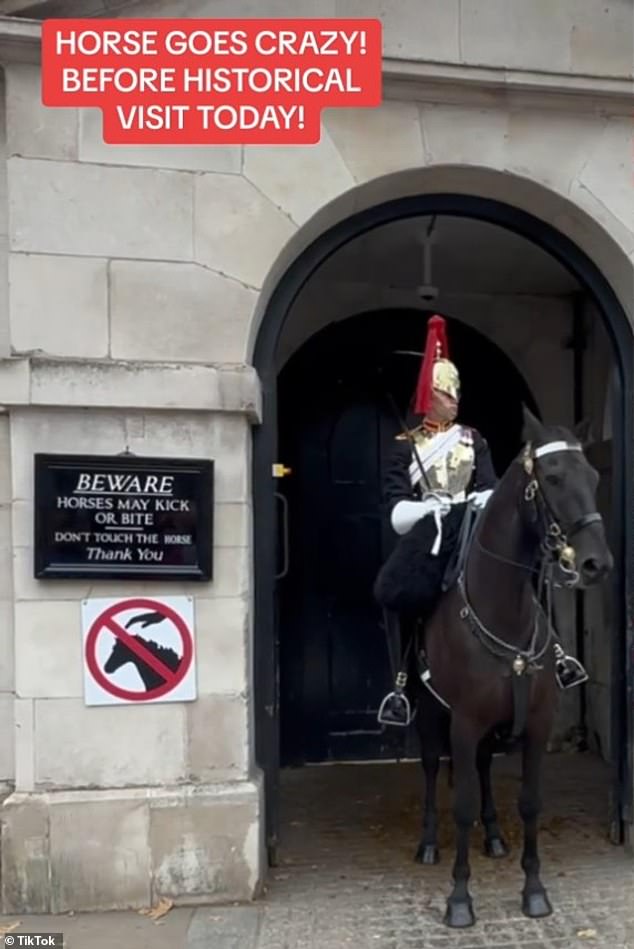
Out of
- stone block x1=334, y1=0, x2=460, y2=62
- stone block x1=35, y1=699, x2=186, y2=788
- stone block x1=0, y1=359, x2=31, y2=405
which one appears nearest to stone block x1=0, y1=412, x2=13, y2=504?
stone block x1=0, y1=359, x2=31, y2=405

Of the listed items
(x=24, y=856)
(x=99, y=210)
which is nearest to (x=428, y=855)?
(x=24, y=856)

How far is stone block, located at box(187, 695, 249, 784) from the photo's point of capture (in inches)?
155

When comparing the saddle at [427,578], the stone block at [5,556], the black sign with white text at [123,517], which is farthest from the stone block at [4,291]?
the saddle at [427,578]

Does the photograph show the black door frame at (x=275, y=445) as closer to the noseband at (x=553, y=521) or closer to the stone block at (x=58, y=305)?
the stone block at (x=58, y=305)

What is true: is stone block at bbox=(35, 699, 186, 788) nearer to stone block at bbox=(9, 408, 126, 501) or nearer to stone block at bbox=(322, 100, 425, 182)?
stone block at bbox=(9, 408, 126, 501)

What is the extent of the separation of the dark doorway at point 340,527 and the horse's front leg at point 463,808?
2560mm

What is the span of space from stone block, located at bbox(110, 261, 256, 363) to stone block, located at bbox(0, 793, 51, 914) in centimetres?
214

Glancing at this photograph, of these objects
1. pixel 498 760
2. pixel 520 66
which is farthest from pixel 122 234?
pixel 498 760

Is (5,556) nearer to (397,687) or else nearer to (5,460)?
(5,460)

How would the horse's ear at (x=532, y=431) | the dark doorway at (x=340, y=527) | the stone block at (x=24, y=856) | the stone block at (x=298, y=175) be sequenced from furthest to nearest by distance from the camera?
the dark doorway at (x=340, y=527) < the stone block at (x=298, y=175) < the stone block at (x=24, y=856) < the horse's ear at (x=532, y=431)

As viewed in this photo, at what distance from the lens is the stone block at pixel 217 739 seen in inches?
155

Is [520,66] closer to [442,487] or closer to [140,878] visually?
[442,487]

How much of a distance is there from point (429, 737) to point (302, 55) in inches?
141

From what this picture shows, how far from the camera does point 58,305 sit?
153 inches
